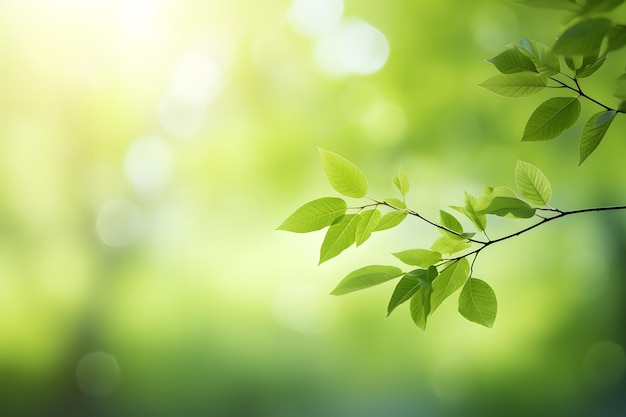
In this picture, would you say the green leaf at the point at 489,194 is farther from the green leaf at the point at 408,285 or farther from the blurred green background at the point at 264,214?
the blurred green background at the point at 264,214

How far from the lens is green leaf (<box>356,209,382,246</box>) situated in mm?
390

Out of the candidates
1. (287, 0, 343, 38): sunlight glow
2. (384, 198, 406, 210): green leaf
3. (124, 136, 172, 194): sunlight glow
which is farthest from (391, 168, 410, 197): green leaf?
(287, 0, 343, 38): sunlight glow

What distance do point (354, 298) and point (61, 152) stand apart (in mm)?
1451

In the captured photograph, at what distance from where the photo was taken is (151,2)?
278 centimetres

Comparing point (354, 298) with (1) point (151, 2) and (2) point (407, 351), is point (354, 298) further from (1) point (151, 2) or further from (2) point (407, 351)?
(1) point (151, 2)

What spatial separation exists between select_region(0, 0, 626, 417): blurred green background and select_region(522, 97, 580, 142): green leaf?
6.76ft

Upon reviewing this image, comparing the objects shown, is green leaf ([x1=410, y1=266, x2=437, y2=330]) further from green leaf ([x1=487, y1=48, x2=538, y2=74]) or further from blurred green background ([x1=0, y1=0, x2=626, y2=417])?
blurred green background ([x1=0, y1=0, x2=626, y2=417])

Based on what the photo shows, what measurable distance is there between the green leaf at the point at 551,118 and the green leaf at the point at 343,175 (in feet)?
0.36

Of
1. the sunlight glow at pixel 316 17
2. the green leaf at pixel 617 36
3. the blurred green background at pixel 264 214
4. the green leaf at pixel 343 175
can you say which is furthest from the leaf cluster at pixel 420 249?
the sunlight glow at pixel 316 17

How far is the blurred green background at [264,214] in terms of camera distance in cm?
251

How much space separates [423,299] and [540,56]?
16 centimetres

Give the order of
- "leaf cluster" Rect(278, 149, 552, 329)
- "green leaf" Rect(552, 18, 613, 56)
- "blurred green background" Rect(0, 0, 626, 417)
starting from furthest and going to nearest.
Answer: "blurred green background" Rect(0, 0, 626, 417)
"leaf cluster" Rect(278, 149, 552, 329)
"green leaf" Rect(552, 18, 613, 56)

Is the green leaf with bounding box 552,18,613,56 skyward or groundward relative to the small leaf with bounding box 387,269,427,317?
skyward

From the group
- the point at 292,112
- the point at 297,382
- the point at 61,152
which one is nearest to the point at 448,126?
the point at 292,112
